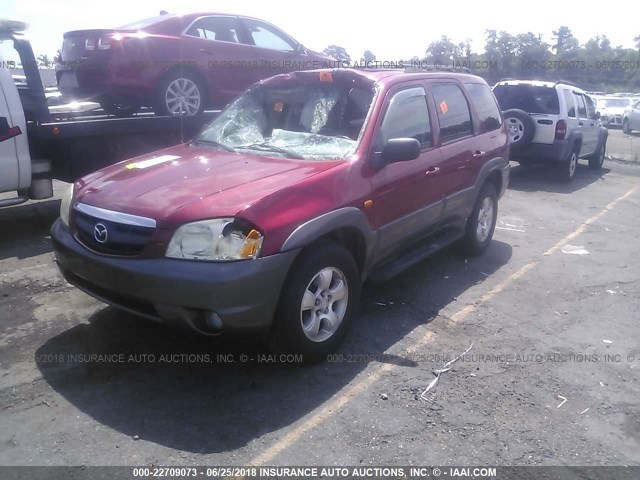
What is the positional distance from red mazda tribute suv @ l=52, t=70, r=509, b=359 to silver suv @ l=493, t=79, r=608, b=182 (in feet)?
19.7

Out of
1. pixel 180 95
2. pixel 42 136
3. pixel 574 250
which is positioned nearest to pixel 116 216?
pixel 42 136

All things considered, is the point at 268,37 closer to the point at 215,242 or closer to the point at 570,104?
the point at 215,242

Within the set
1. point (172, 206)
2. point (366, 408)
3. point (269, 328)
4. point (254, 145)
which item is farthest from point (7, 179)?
point (366, 408)

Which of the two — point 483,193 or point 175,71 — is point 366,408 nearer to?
point 483,193

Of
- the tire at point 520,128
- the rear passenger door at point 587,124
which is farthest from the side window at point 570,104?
the tire at point 520,128

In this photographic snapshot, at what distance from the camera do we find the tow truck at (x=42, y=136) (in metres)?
5.90

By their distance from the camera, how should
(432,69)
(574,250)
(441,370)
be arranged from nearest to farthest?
(441,370), (432,69), (574,250)

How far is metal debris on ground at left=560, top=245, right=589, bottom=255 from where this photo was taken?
21.1 feet

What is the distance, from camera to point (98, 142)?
22.1ft

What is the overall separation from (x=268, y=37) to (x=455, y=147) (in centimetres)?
430

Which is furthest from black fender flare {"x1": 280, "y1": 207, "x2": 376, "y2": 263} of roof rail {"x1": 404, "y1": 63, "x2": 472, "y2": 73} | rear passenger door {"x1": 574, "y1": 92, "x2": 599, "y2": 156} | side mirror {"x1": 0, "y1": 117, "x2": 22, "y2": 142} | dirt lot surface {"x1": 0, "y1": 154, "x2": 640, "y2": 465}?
rear passenger door {"x1": 574, "y1": 92, "x2": 599, "y2": 156}

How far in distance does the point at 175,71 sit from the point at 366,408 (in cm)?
542

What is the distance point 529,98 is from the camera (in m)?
11.1

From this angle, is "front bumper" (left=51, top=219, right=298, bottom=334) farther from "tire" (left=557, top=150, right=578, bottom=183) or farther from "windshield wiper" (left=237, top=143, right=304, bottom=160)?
"tire" (left=557, top=150, right=578, bottom=183)
